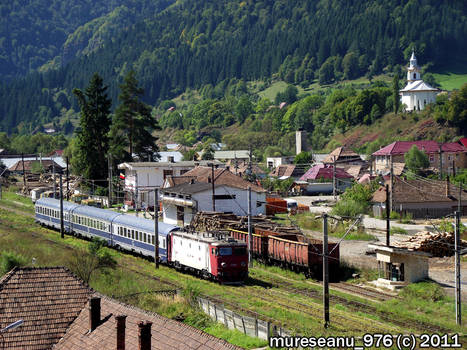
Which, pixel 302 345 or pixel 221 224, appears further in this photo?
pixel 221 224

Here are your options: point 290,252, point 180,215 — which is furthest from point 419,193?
point 290,252

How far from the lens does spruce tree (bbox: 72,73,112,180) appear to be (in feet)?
290

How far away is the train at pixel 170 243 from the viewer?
3672 cm

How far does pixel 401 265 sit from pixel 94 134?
192 ft

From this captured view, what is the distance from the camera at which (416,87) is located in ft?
523

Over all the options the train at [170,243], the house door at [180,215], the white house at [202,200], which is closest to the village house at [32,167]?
the white house at [202,200]

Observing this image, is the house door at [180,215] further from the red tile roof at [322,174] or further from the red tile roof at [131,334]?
the red tile roof at [322,174]

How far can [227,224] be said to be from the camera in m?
49.8

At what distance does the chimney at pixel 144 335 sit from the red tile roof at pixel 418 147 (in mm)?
95558

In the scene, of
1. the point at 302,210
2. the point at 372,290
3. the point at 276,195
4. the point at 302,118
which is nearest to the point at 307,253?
the point at 372,290

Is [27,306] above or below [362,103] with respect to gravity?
below

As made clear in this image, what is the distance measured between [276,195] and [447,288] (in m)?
59.9

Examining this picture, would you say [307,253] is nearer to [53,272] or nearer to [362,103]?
[53,272]

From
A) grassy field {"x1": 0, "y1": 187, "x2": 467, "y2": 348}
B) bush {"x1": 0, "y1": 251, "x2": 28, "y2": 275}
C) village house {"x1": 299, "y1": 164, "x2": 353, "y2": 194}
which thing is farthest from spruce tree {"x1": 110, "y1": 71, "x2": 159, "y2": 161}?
bush {"x1": 0, "y1": 251, "x2": 28, "y2": 275}
